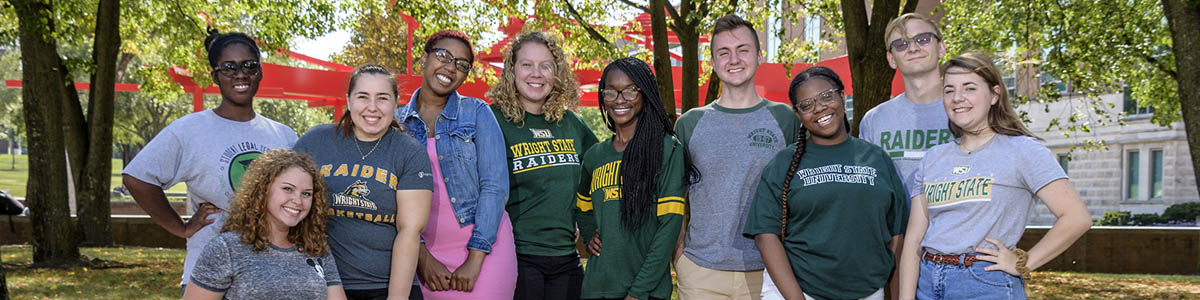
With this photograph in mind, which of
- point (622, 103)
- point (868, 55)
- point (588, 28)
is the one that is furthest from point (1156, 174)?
point (622, 103)

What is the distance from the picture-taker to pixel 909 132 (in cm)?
395

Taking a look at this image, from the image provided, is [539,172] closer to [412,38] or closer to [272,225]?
[272,225]

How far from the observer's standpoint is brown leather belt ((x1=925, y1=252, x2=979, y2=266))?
126 inches

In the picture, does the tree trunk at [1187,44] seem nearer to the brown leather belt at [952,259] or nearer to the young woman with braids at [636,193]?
the brown leather belt at [952,259]

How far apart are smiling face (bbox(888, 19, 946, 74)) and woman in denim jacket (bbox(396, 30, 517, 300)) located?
190 cm

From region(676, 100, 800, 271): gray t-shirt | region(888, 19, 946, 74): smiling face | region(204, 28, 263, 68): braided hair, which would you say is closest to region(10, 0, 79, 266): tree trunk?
region(204, 28, 263, 68): braided hair

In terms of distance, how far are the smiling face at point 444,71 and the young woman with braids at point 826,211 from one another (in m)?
1.44

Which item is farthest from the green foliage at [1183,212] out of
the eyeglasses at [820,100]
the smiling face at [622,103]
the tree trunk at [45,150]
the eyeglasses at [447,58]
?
the eyeglasses at [447,58]

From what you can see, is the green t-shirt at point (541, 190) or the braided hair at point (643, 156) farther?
the green t-shirt at point (541, 190)

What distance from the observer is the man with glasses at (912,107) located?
3914mm

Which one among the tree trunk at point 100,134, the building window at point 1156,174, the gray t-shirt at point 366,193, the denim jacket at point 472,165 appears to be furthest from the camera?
the building window at point 1156,174

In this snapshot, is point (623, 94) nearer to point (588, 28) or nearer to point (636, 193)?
point (636, 193)

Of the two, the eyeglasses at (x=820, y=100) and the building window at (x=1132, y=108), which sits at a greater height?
the building window at (x=1132, y=108)

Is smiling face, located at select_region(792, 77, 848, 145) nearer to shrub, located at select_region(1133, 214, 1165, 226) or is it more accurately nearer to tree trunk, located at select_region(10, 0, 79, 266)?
tree trunk, located at select_region(10, 0, 79, 266)
